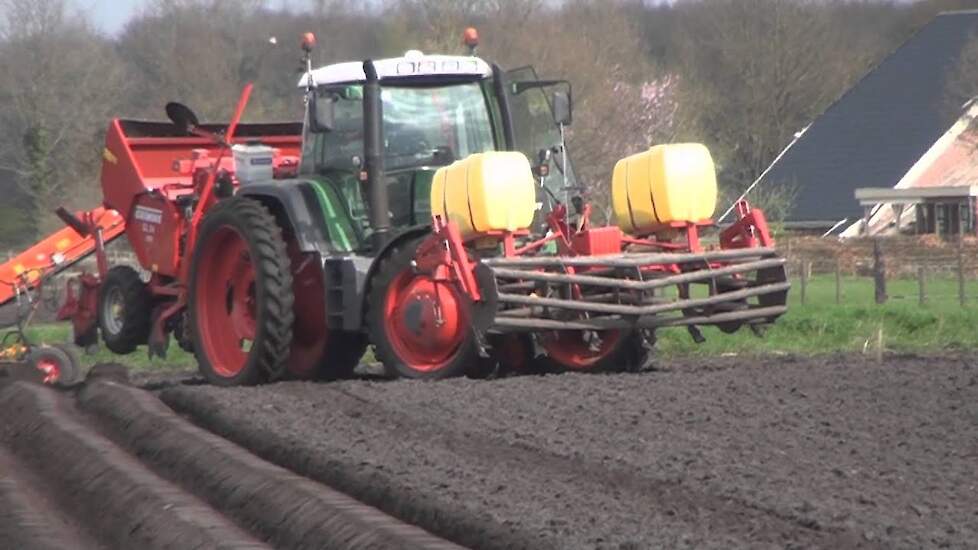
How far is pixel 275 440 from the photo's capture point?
30.4ft

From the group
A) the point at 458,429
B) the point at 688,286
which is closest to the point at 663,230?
the point at 688,286

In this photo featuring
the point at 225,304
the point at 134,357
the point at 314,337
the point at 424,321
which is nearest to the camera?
the point at 424,321

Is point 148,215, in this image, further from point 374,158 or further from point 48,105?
point 48,105

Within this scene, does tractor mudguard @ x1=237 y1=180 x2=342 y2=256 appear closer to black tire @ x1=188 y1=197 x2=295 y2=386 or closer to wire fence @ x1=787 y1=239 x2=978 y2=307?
black tire @ x1=188 y1=197 x2=295 y2=386

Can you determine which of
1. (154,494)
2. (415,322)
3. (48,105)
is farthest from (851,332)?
(48,105)

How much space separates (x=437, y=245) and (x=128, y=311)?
13.0 ft

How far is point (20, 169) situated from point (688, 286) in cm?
2313

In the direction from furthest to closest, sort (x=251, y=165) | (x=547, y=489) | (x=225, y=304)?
(x=251, y=165), (x=225, y=304), (x=547, y=489)

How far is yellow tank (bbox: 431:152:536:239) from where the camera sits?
1127cm

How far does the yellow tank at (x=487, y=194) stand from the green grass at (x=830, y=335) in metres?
4.54

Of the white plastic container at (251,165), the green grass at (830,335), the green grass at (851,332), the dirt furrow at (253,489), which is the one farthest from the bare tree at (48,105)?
the dirt furrow at (253,489)

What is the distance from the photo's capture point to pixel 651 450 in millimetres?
8352

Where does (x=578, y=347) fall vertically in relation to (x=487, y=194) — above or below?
below

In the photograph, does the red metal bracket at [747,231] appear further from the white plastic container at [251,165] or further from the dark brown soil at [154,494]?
the dark brown soil at [154,494]
